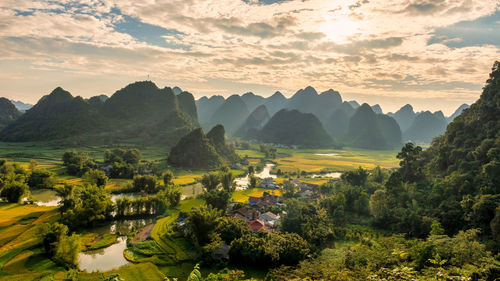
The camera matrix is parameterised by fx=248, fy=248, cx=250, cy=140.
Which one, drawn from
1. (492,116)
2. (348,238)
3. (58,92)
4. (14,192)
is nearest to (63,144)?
(58,92)

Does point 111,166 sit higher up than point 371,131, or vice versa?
point 371,131

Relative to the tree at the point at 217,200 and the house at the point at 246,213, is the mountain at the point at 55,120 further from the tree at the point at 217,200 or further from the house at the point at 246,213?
the house at the point at 246,213

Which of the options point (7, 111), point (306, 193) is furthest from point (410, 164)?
point (7, 111)

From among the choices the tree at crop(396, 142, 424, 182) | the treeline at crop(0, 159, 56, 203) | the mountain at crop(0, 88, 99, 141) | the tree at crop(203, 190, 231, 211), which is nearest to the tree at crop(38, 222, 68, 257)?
the tree at crop(203, 190, 231, 211)

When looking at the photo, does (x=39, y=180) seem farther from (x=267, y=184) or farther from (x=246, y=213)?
(x=267, y=184)

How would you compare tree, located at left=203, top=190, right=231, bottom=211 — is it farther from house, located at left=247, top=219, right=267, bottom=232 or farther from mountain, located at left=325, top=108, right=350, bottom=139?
mountain, located at left=325, top=108, right=350, bottom=139

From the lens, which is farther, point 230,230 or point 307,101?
point 307,101

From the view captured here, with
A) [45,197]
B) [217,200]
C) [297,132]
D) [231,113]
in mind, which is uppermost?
[231,113]
